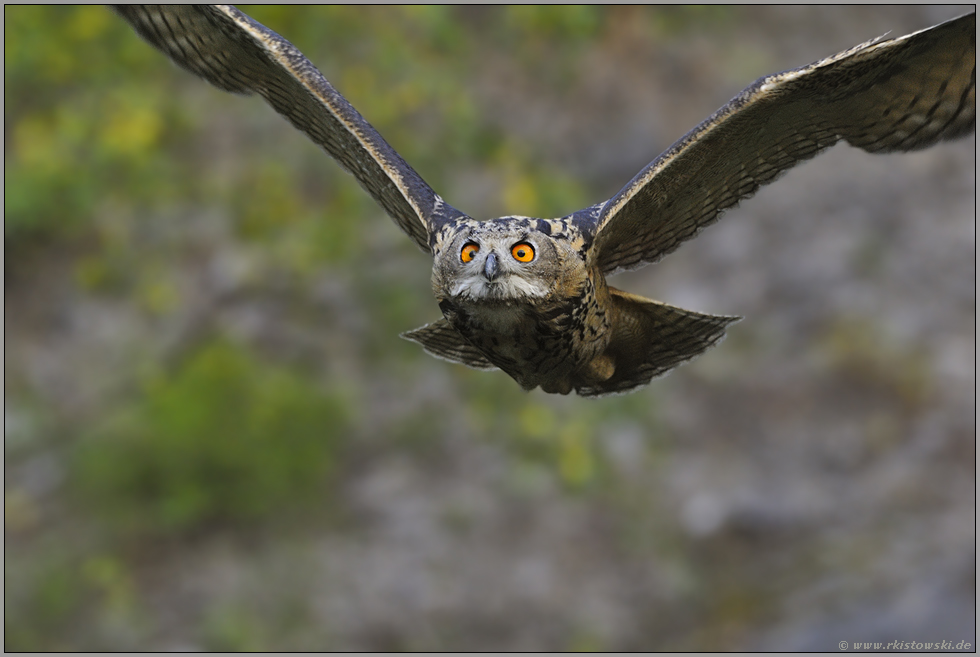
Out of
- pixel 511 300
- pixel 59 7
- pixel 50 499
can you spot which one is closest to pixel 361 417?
pixel 50 499

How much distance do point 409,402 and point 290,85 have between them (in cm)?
708

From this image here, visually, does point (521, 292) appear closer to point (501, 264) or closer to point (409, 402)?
point (501, 264)

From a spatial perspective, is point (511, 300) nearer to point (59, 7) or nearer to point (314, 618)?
point (314, 618)

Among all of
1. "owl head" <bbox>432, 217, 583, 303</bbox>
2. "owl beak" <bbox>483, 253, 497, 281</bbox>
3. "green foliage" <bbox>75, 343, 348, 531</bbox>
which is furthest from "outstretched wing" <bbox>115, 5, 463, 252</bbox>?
"green foliage" <bbox>75, 343, 348, 531</bbox>

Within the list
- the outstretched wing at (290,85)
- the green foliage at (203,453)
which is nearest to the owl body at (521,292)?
the outstretched wing at (290,85)

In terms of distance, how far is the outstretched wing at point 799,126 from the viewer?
12.4 ft

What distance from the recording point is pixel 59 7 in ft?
38.9

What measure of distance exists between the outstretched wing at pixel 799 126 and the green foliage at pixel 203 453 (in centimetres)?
689

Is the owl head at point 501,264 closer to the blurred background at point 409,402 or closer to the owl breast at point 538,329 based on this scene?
the owl breast at point 538,329

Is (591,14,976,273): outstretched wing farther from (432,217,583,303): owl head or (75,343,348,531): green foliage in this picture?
(75,343,348,531): green foliage

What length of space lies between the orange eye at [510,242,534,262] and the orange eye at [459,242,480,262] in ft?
0.43

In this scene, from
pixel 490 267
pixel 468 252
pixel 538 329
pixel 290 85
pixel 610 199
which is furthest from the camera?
pixel 290 85

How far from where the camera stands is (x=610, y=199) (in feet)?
13.4

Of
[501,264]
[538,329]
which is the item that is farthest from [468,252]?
[538,329]
